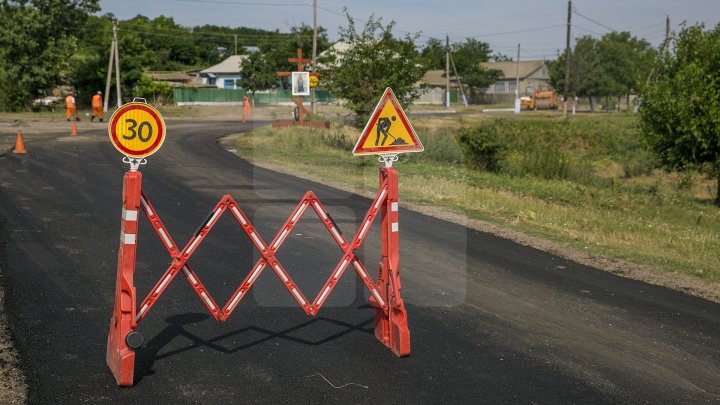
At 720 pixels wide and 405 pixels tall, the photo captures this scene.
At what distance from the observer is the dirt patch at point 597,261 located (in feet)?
31.9

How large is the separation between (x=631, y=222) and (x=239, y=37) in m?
127

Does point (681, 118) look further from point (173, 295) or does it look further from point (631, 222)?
point (173, 295)

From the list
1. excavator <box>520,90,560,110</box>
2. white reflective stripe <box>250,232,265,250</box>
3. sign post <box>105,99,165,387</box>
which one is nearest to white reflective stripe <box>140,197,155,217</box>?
sign post <box>105,99,165,387</box>

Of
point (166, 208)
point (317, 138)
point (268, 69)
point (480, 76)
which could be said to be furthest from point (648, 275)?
point (480, 76)

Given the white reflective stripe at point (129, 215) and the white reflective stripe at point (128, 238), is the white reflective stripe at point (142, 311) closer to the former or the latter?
the white reflective stripe at point (128, 238)

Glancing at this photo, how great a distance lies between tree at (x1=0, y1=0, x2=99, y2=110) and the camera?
52.5 m

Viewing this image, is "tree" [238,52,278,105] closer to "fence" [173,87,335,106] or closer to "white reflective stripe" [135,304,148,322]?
"fence" [173,87,335,106]

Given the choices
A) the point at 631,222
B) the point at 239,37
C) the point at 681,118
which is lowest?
the point at 631,222

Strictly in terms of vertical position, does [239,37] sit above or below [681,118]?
above

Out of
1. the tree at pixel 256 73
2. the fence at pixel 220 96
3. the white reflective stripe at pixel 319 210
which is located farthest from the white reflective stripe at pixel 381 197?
the tree at pixel 256 73

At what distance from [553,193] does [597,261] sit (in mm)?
9331

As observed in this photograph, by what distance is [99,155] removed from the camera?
24078mm

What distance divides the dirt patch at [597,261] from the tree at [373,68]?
48.9ft

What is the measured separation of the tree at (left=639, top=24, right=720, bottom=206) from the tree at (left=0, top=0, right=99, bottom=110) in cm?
4262
